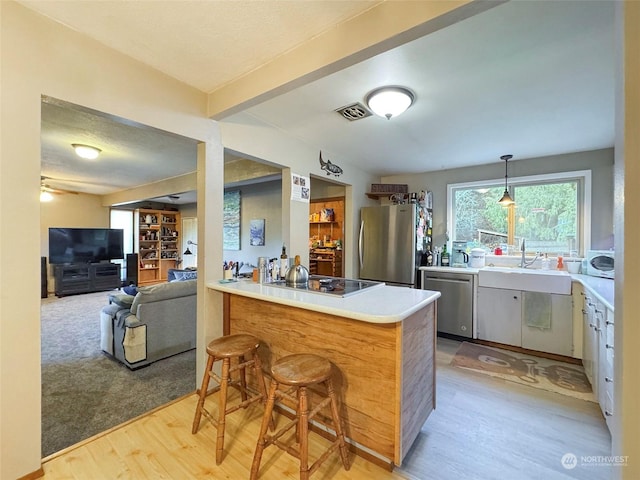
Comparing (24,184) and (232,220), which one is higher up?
(232,220)

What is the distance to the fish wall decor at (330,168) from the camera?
3.49 meters

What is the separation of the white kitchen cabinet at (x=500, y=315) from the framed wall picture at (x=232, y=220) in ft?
14.5

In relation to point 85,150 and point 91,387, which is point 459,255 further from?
point 85,150

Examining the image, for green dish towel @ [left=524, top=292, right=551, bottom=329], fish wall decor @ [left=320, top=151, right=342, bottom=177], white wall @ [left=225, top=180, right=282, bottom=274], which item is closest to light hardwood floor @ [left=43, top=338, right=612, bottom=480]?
green dish towel @ [left=524, top=292, right=551, bottom=329]

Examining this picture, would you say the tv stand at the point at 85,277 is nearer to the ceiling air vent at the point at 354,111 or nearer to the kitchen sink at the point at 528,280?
the ceiling air vent at the point at 354,111

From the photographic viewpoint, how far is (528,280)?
10.5 ft

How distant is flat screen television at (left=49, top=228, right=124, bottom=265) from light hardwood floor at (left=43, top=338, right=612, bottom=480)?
21.3ft

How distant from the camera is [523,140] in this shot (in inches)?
119

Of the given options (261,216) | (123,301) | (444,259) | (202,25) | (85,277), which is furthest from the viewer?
(85,277)

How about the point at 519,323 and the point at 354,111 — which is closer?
the point at 354,111

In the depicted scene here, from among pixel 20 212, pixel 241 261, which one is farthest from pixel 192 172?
pixel 20 212

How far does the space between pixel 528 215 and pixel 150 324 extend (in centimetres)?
488

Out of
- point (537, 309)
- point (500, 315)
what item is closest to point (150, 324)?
point (500, 315)

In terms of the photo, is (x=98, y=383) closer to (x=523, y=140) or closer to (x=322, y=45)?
(x=322, y=45)
